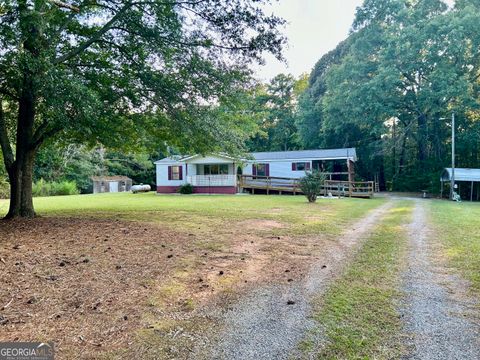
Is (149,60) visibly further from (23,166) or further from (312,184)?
(312,184)

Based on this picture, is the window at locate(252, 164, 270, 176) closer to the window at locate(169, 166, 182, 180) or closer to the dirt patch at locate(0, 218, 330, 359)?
the window at locate(169, 166, 182, 180)

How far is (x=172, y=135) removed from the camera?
33.8ft

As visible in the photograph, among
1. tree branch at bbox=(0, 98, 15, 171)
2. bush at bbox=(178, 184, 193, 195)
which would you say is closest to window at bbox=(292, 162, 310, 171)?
bush at bbox=(178, 184, 193, 195)

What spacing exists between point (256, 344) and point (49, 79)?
18.7ft

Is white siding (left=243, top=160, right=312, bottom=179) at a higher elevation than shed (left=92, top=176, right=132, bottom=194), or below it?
higher

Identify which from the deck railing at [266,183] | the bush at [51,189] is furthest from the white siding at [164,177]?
the bush at [51,189]

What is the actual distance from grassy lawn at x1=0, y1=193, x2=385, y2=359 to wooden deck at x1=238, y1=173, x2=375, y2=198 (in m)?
14.8

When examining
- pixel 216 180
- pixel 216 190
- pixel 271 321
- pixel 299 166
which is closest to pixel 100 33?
pixel 271 321

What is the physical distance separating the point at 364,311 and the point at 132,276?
2870 millimetres

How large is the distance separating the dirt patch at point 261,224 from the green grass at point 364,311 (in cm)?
311

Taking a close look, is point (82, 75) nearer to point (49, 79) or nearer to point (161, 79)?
point (161, 79)

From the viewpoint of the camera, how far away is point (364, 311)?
10.7 feet

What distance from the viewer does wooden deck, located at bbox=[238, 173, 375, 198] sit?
22.2 metres

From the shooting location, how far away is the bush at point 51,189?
25750 millimetres
